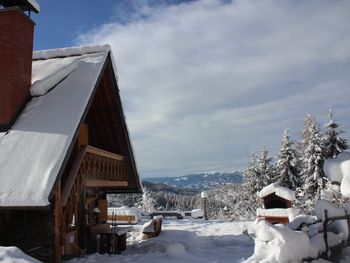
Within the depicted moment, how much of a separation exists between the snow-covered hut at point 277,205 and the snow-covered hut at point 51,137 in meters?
8.31

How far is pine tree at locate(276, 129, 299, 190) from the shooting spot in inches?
1281

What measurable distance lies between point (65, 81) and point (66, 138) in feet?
11.2

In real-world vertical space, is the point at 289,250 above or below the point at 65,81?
below

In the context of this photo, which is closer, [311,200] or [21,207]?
[21,207]

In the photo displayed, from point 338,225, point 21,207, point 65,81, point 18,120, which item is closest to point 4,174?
point 21,207

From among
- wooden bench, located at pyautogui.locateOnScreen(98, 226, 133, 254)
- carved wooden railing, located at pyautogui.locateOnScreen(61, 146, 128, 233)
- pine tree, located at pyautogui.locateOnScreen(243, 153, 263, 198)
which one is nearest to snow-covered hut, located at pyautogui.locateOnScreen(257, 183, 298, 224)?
carved wooden railing, located at pyautogui.locateOnScreen(61, 146, 128, 233)

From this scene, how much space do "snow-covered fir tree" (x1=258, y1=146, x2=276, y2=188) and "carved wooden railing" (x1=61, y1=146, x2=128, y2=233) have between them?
926 inches

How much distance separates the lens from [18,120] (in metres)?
10.7

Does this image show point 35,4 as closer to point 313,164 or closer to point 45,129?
point 45,129

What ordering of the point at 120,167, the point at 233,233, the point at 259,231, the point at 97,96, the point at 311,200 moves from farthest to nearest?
the point at 311,200, the point at 233,233, the point at 120,167, the point at 97,96, the point at 259,231

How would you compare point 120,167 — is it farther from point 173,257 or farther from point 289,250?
point 289,250

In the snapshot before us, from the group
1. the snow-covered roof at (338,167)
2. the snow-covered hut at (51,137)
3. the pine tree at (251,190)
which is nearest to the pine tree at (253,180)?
the pine tree at (251,190)

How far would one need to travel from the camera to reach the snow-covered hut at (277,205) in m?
19.1

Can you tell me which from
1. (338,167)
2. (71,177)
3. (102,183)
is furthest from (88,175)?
(338,167)
